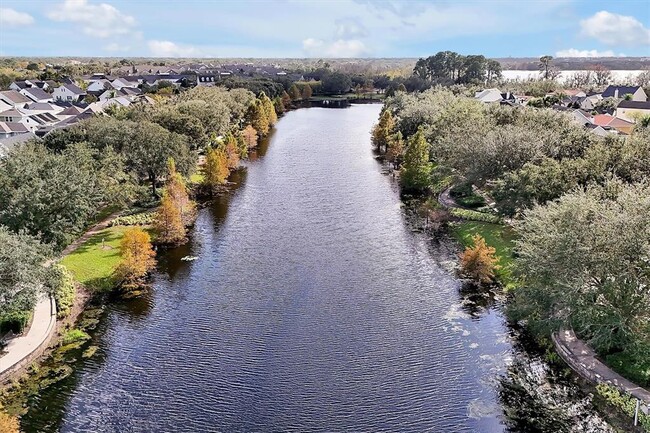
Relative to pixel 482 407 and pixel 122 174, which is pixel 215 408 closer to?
pixel 482 407

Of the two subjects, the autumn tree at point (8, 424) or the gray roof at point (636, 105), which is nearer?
the autumn tree at point (8, 424)

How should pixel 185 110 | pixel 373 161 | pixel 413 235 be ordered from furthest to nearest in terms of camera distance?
pixel 373 161, pixel 185 110, pixel 413 235

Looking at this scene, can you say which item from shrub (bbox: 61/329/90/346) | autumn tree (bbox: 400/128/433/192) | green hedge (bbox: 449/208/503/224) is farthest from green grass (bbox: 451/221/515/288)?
shrub (bbox: 61/329/90/346)

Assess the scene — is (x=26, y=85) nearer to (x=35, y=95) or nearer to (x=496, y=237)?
(x=35, y=95)

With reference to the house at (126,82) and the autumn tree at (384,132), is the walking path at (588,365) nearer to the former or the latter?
the autumn tree at (384,132)

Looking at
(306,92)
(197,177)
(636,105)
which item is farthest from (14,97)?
(636,105)

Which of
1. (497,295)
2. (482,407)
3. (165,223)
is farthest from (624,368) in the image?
(165,223)

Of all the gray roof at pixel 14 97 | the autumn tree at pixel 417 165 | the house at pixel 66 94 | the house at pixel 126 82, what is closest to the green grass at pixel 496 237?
the autumn tree at pixel 417 165
